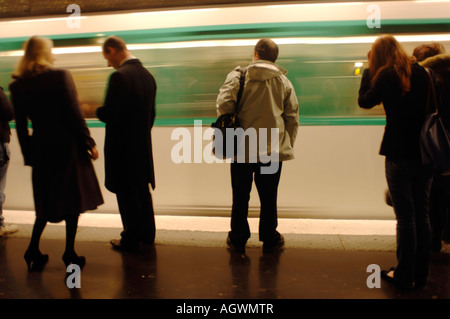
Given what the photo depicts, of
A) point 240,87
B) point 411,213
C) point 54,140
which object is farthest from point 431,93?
point 54,140

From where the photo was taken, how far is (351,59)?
13.2 ft

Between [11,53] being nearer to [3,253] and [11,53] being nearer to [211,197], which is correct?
[3,253]

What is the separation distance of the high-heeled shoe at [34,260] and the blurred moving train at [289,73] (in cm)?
154

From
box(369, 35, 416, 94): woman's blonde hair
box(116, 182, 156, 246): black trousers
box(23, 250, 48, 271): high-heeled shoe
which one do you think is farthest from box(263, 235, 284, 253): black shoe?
box(23, 250, 48, 271): high-heeled shoe

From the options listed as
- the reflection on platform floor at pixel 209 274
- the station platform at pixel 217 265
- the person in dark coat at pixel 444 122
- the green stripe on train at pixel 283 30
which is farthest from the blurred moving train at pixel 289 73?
the reflection on platform floor at pixel 209 274

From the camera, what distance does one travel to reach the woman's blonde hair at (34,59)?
2773mm

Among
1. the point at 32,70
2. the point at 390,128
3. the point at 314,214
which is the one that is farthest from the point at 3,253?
the point at 390,128

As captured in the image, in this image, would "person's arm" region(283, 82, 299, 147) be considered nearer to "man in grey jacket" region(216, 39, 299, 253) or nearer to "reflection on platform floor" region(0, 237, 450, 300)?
"man in grey jacket" region(216, 39, 299, 253)

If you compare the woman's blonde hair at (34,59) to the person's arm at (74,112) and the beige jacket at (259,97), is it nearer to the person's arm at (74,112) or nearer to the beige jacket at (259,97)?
the person's arm at (74,112)

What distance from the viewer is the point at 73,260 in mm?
3051

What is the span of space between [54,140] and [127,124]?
580mm

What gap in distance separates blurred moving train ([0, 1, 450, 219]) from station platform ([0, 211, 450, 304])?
1.04 feet

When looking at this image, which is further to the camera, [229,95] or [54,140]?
[229,95]

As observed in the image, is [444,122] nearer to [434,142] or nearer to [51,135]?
[434,142]
